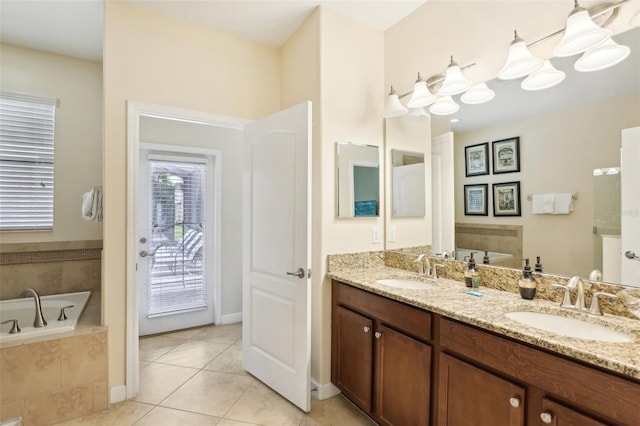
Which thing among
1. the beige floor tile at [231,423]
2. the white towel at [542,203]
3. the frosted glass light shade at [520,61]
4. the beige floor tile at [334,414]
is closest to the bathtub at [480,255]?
the white towel at [542,203]

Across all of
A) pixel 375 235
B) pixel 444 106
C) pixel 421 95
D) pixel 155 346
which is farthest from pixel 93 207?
pixel 444 106

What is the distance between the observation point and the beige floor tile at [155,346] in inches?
112

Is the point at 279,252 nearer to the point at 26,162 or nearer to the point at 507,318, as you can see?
the point at 507,318

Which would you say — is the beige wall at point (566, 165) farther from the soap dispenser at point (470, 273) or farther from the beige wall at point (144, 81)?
the beige wall at point (144, 81)

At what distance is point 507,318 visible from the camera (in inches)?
50.3

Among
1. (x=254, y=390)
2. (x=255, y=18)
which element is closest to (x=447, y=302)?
(x=254, y=390)

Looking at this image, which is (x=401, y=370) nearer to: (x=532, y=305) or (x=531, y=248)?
(x=532, y=305)

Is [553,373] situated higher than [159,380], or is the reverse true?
[553,373]

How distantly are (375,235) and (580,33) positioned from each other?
1607 millimetres

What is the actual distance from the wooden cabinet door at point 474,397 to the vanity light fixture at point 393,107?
1.61m

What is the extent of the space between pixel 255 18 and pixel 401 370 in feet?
8.46

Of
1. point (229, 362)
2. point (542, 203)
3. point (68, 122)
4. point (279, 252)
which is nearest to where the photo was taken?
point (542, 203)

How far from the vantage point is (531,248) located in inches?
65.8

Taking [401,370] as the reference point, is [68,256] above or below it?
above
